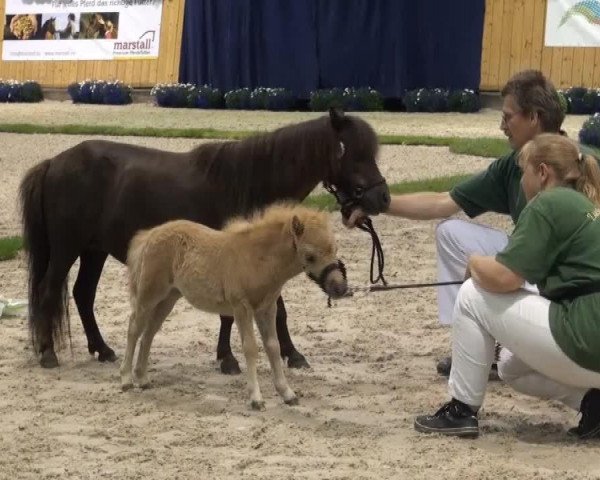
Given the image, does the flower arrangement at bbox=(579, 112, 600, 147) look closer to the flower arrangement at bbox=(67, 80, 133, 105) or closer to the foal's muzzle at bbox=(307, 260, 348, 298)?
the foal's muzzle at bbox=(307, 260, 348, 298)

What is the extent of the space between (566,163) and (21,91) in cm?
2272

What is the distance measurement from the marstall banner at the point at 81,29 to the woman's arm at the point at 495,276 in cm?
2089

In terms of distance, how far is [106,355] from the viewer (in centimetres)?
644

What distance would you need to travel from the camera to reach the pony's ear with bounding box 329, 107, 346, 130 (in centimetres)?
591

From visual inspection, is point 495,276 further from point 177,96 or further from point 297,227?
point 177,96

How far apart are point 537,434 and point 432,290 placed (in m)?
3.19

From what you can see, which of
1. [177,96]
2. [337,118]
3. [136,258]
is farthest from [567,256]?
[177,96]

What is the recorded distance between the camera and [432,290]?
810 cm

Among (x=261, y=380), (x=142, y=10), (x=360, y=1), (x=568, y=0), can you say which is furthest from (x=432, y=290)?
(x=142, y=10)

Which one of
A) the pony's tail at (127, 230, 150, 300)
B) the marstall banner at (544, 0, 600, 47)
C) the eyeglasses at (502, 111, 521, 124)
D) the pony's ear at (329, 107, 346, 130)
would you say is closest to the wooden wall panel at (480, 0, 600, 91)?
the marstall banner at (544, 0, 600, 47)

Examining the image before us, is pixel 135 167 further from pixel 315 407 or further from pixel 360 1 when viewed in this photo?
pixel 360 1

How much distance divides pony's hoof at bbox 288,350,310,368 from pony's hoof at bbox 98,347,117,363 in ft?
3.23

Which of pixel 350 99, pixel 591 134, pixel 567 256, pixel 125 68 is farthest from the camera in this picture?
pixel 125 68

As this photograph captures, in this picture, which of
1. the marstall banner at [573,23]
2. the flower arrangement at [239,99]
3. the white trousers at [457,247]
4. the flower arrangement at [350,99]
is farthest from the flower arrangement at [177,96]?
the white trousers at [457,247]
